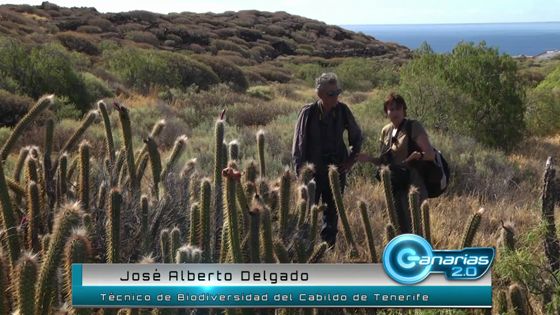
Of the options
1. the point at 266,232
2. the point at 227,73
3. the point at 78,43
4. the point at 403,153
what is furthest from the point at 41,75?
the point at 78,43

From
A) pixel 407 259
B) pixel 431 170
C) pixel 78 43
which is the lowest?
pixel 78 43

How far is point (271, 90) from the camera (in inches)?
851

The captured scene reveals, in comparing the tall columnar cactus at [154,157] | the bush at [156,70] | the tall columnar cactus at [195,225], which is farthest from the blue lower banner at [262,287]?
the bush at [156,70]

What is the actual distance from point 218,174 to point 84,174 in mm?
694

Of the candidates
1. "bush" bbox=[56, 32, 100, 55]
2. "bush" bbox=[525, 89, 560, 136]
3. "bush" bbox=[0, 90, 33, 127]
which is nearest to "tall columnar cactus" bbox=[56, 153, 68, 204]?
"bush" bbox=[0, 90, 33, 127]

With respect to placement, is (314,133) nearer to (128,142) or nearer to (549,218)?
(128,142)

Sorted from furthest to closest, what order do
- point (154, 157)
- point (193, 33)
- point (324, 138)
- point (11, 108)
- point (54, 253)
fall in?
point (193, 33), point (11, 108), point (324, 138), point (154, 157), point (54, 253)

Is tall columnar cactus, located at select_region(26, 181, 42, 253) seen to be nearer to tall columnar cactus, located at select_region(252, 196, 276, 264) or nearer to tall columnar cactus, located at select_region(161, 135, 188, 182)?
tall columnar cactus, located at select_region(161, 135, 188, 182)

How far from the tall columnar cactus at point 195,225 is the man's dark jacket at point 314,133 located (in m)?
2.17

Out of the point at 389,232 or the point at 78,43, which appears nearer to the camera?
the point at 389,232

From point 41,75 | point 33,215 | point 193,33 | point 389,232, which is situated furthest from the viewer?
point 193,33

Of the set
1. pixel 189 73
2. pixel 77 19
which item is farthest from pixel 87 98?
pixel 77 19

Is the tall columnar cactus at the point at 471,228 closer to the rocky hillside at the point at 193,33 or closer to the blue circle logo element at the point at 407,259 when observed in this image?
the blue circle logo element at the point at 407,259

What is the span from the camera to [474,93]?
488 inches
